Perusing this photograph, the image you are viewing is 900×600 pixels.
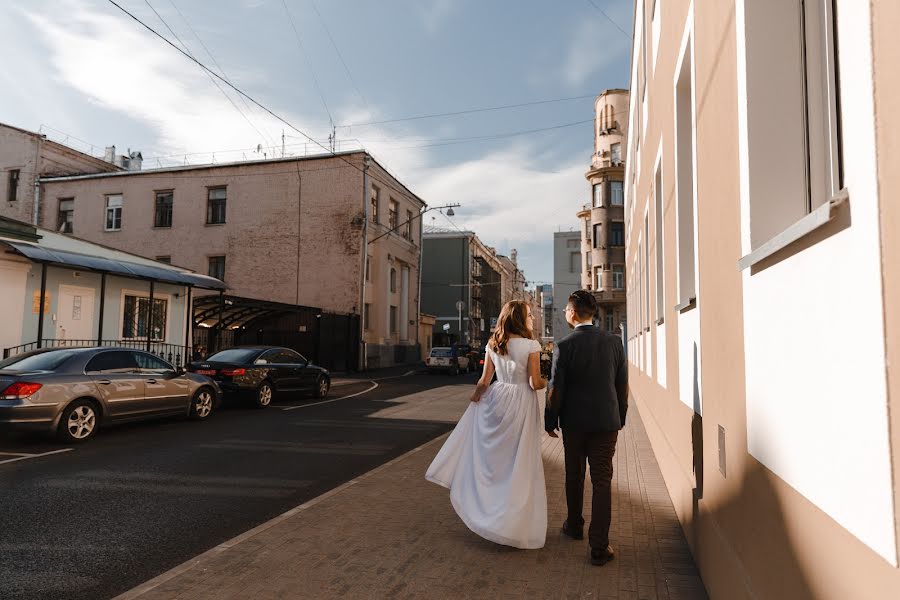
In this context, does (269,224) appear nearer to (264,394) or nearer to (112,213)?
(112,213)

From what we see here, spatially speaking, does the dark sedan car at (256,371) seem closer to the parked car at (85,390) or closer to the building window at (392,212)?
the parked car at (85,390)

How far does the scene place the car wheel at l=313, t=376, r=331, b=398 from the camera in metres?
18.0

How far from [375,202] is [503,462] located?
32639 mm

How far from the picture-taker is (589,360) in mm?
4844

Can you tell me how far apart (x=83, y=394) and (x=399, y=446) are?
4920mm

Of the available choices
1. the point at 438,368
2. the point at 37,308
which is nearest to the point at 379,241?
the point at 438,368

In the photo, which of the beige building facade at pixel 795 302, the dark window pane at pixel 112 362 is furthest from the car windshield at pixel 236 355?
the beige building facade at pixel 795 302

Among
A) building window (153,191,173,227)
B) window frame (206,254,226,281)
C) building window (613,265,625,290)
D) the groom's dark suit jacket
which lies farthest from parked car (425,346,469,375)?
the groom's dark suit jacket

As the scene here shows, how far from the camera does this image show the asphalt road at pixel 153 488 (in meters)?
4.53

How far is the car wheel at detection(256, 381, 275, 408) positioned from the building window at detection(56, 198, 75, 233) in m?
28.0

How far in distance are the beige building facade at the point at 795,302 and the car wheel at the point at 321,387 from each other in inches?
548

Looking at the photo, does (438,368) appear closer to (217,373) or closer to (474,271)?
(217,373)

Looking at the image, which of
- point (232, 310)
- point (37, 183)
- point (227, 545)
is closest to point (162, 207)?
point (37, 183)

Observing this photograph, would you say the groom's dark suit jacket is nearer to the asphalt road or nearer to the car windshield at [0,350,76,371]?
the asphalt road
